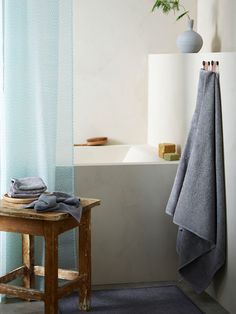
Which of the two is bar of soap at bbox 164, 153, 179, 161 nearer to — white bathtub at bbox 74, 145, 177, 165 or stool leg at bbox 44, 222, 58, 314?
white bathtub at bbox 74, 145, 177, 165

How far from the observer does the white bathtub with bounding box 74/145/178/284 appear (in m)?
3.75

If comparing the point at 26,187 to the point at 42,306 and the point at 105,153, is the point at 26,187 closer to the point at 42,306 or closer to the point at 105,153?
the point at 42,306

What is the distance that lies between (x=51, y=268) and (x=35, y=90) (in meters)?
0.93

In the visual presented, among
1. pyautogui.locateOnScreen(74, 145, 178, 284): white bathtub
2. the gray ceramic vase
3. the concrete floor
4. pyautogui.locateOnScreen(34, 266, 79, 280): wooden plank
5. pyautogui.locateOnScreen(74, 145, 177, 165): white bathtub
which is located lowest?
the concrete floor

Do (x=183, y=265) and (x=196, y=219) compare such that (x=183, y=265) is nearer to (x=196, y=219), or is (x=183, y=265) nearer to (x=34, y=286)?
(x=196, y=219)

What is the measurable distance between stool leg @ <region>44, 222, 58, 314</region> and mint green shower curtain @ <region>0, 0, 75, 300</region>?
0.48m

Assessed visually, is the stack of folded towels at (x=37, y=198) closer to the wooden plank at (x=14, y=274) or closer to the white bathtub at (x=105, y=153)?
the wooden plank at (x=14, y=274)

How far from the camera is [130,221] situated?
12.5ft

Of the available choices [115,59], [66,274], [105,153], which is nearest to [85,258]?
[66,274]

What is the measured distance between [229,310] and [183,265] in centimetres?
35

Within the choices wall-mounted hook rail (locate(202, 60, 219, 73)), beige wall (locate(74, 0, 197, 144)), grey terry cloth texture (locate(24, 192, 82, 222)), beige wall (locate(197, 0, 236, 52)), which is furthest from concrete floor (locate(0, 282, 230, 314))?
beige wall (locate(74, 0, 197, 144))

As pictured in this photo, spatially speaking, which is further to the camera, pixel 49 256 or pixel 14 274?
pixel 14 274

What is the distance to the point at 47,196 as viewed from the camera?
125 inches

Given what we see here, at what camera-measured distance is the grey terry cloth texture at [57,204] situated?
3104 millimetres
